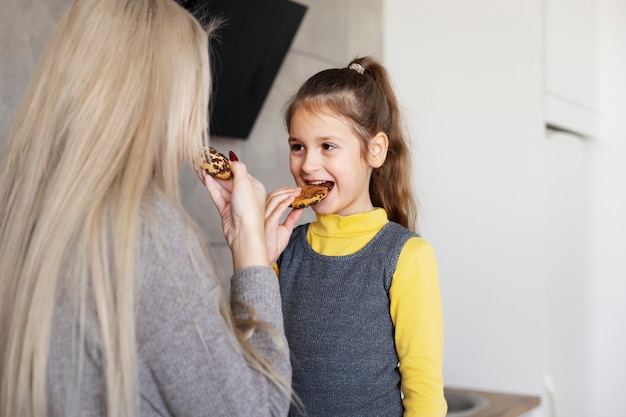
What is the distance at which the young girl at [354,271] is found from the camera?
4.14ft

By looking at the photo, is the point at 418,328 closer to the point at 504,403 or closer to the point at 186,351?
the point at 186,351

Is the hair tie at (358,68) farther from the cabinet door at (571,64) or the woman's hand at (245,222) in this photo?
the cabinet door at (571,64)

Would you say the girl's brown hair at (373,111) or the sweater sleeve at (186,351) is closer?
the sweater sleeve at (186,351)

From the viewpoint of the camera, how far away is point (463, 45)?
2.49m

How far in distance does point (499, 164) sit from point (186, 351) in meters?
1.72

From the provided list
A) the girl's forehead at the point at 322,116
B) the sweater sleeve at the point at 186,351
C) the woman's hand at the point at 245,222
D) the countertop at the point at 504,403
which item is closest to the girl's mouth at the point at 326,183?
the girl's forehead at the point at 322,116

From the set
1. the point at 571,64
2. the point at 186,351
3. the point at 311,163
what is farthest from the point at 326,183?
the point at 571,64

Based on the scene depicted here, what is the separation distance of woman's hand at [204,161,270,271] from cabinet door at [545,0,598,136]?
149cm

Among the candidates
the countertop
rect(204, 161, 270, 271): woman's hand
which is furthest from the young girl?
the countertop

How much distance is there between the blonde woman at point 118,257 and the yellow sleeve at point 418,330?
0.33m

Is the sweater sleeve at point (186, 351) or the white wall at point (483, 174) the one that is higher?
the white wall at point (483, 174)

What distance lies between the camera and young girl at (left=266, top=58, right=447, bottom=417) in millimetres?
1262

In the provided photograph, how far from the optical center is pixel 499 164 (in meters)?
2.41

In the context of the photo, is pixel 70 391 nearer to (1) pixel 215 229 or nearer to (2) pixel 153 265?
(2) pixel 153 265
